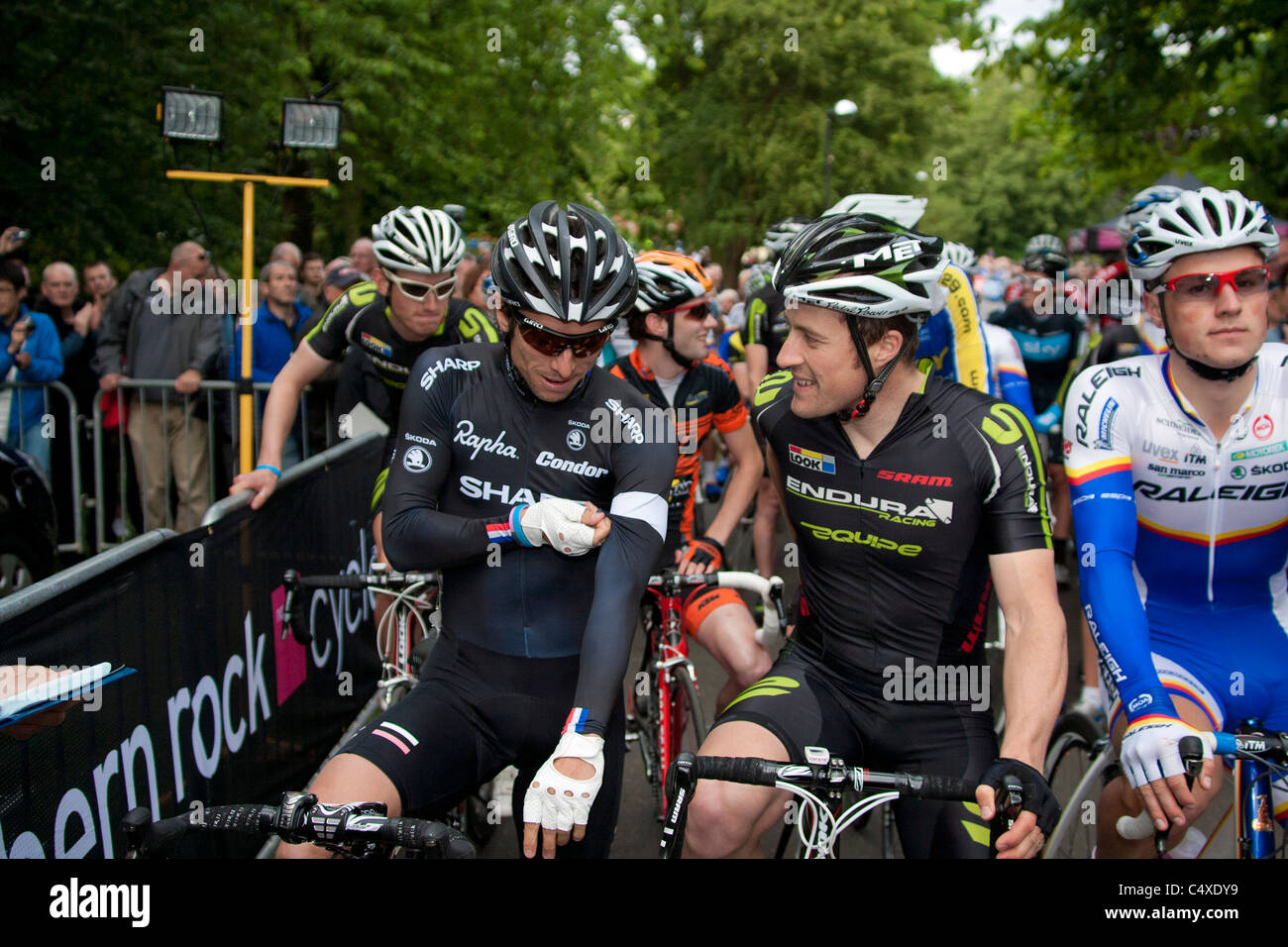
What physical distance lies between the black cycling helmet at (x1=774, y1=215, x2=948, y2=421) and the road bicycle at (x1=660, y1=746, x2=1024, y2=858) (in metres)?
1.10

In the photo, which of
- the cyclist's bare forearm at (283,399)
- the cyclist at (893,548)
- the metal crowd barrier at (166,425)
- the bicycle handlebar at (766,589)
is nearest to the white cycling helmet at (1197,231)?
the cyclist at (893,548)

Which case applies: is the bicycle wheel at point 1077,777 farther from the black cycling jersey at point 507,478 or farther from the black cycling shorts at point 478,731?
the black cycling jersey at point 507,478

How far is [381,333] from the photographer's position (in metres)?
Result: 5.50

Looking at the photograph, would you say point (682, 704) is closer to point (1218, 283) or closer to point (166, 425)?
point (1218, 283)

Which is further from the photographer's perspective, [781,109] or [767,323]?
[781,109]

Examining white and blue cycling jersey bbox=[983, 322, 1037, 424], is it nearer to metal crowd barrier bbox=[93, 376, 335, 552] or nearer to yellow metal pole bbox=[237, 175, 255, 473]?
yellow metal pole bbox=[237, 175, 255, 473]

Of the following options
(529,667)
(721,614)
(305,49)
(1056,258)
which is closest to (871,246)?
→ (529,667)

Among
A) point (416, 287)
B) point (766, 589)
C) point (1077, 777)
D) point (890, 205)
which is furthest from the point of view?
point (890, 205)

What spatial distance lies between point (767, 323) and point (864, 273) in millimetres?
5629

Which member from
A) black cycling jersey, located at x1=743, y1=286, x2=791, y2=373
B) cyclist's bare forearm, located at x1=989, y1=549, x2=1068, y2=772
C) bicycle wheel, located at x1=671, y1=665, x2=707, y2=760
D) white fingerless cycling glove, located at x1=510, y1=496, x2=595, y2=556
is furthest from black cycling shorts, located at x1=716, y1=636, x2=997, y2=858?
black cycling jersey, located at x1=743, y1=286, x2=791, y2=373

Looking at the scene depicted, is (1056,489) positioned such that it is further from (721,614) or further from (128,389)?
(128,389)

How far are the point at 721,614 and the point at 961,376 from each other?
1.87 metres

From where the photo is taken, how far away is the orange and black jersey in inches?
221

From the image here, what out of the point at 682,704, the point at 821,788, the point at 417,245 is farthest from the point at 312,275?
→ the point at 821,788
